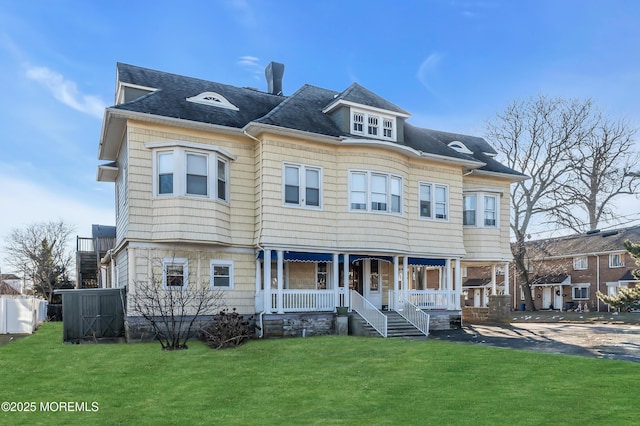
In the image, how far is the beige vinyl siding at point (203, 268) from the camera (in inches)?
692

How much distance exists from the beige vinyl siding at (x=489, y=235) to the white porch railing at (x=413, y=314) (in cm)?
552

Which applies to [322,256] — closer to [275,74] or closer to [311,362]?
[311,362]

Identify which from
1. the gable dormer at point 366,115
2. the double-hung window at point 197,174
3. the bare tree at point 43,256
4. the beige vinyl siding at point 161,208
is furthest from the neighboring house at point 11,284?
the gable dormer at point 366,115

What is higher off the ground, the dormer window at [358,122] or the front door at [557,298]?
the dormer window at [358,122]

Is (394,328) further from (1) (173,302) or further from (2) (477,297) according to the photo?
(2) (477,297)

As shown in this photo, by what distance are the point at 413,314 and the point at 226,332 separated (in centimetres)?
738

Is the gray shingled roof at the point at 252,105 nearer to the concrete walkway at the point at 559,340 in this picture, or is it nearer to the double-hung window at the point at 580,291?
the concrete walkway at the point at 559,340

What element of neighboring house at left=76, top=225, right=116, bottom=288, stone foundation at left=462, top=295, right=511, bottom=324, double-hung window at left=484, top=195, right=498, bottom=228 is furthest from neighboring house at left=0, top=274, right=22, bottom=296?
double-hung window at left=484, top=195, right=498, bottom=228

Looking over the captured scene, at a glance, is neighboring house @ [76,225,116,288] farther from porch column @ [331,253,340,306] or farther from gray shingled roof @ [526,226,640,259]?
gray shingled roof @ [526,226,640,259]

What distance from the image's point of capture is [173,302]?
1684 centimetres

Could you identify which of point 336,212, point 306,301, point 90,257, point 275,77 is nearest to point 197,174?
point 336,212

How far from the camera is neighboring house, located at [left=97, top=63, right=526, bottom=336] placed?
17.8 meters

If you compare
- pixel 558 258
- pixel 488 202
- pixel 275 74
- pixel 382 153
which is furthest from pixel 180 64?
pixel 558 258

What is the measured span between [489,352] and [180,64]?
19.1m
